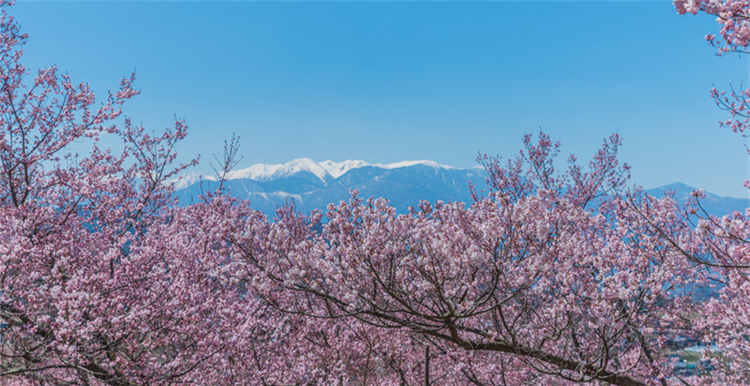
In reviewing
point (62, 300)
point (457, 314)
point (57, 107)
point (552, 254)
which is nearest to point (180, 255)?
point (62, 300)

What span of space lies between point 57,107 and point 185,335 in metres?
7.80

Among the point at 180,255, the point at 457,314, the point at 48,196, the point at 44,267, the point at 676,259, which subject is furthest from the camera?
the point at 48,196

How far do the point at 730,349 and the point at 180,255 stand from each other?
1440cm

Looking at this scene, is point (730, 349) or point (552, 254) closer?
point (552, 254)

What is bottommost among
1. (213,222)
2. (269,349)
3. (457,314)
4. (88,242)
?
(269,349)


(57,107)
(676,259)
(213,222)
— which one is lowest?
(676,259)

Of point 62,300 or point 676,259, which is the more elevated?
point 676,259

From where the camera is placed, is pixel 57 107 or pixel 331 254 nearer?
pixel 331 254

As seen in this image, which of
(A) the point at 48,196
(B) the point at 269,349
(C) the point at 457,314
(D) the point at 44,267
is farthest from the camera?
(B) the point at 269,349

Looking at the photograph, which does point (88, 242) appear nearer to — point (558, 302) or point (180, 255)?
point (180, 255)

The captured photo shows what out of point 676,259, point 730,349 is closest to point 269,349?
point 676,259

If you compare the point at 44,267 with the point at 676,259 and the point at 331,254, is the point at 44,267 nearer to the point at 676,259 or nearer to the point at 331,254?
the point at 331,254

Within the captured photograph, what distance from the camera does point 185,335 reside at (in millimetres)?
8234

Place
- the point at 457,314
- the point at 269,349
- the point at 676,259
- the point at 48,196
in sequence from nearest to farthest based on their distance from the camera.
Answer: the point at 457,314 → the point at 676,259 → the point at 48,196 → the point at 269,349
